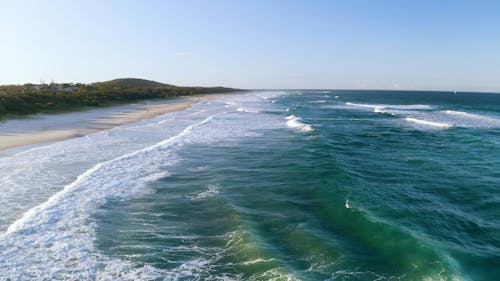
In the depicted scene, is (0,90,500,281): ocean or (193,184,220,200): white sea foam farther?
(193,184,220,200): white sea foam

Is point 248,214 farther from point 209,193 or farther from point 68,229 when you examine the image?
point 68,229

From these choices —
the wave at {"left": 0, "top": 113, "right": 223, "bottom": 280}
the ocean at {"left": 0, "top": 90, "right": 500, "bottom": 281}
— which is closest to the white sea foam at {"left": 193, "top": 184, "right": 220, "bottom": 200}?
the ocean at {"left": 0, "top": 90, "right": 500, "bottom": 281}

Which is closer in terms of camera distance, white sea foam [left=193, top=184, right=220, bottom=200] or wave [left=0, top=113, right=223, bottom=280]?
wave [left=0, top=113, right=223, bottom=280]

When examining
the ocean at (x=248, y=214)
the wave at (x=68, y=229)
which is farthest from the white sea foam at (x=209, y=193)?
A: the wave at (x=68, y=229)

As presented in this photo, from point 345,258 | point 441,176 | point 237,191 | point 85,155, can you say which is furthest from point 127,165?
point 441,176

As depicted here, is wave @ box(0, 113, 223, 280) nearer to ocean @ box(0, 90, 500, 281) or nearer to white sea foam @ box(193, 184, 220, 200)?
ocean @ box(0, 90, 500, 281)

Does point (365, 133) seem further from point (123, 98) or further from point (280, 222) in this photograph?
point (123, 98)

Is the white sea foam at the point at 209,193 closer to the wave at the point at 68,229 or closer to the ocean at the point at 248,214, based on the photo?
the ocean at the point at 248,214

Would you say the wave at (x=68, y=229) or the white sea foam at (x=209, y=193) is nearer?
the wave at (x=68, y=229)

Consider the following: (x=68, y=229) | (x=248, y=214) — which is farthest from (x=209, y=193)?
(x=68, y=229)
